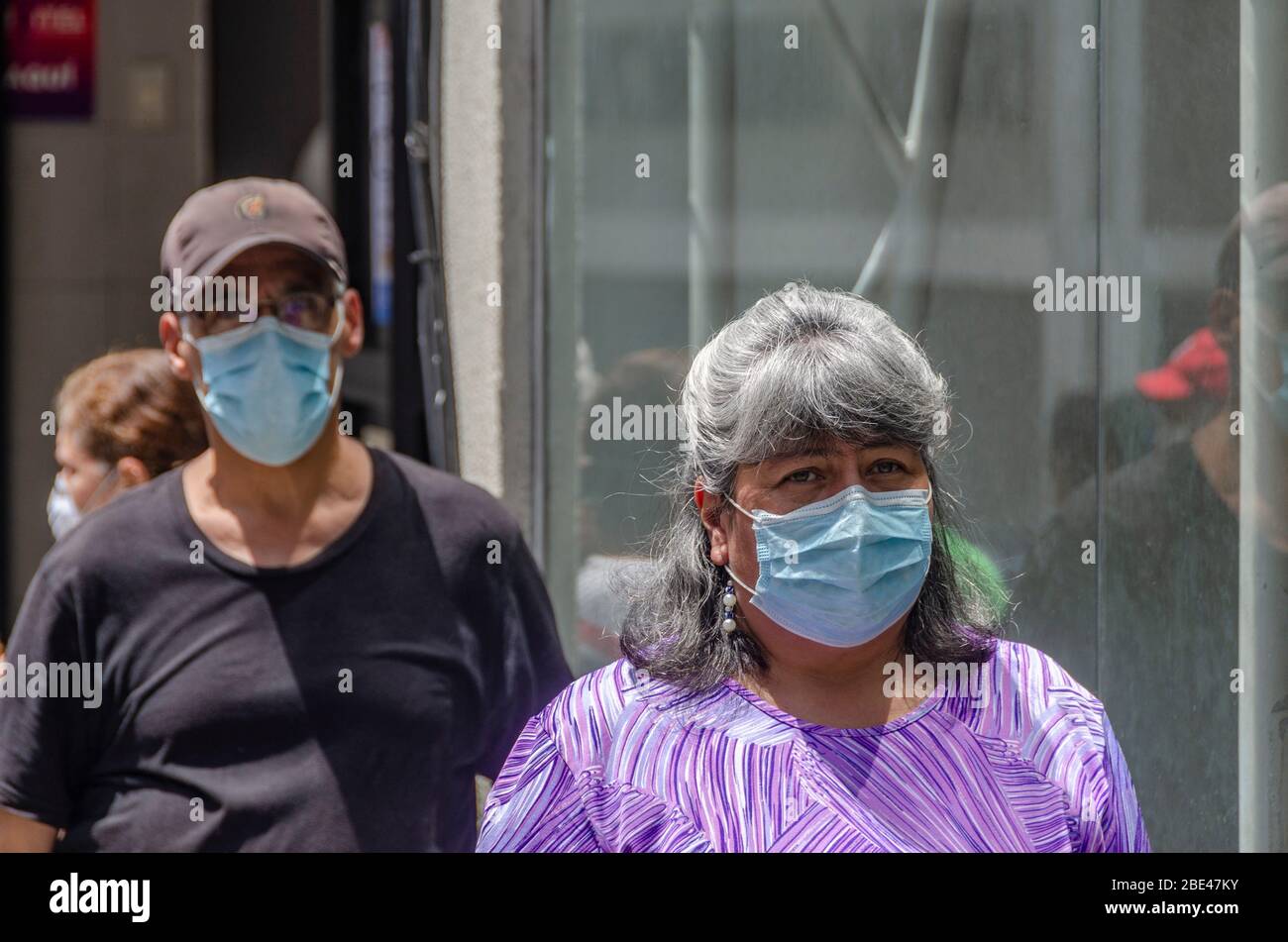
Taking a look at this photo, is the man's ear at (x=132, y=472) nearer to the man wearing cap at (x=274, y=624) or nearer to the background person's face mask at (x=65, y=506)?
the background person's face mask at (x=65, y=506)

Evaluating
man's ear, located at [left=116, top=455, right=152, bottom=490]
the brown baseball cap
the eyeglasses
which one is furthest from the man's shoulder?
man's ear, located at [left=116, top=455, right=152, bottom=490]

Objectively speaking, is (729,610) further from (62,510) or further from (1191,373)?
(62,510)

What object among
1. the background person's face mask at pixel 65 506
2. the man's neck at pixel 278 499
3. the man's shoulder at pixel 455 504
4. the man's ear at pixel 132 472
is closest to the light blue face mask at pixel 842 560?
the man's shoulder at pixel 455 504

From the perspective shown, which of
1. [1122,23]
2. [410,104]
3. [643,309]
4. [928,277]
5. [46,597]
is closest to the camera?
[46,597]

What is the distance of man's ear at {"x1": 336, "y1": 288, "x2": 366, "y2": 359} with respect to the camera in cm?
277

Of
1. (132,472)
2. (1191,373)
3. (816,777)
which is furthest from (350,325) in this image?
(1191,373)

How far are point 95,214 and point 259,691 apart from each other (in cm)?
449

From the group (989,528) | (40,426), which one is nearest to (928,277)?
(989,528)

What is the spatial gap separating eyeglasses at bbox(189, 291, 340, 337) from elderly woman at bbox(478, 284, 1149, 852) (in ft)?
3.24

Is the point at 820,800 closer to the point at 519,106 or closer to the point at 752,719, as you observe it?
the point at 752,719

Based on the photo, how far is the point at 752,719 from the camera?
1957mm

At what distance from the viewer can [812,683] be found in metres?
2.02

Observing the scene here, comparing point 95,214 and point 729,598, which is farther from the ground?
point 95,214

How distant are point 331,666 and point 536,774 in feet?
2.05
